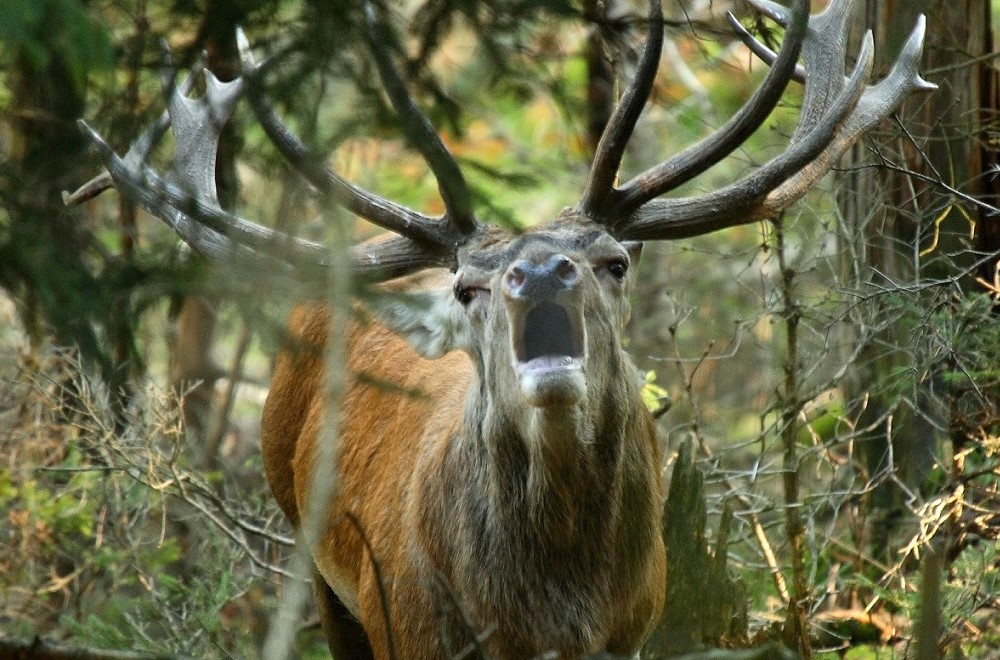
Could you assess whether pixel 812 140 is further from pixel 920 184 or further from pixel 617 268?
pixel 920 184

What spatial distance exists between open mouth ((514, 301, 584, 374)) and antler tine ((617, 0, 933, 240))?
2.87ft

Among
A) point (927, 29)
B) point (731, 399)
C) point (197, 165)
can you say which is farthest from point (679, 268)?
point (197, 165)

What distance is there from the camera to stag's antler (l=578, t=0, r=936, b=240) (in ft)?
17.1

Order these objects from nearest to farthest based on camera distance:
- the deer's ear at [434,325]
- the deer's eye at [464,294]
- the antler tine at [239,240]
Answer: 1. the antler tine at [239,240]
2. the deer's eye at [464,294]
3. the deer's ear at [434,325]

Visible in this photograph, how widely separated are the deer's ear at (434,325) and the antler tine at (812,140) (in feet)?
2.65

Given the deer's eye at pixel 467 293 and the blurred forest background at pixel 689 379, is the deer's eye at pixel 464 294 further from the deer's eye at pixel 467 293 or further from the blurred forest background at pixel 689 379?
the blurred forest background at pixel 689 379

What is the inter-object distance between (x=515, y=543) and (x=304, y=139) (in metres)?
2.13

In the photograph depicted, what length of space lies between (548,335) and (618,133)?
975 mm

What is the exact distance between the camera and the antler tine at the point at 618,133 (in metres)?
4.98

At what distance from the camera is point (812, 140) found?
5.42 metres

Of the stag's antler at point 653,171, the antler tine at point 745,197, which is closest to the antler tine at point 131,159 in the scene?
the stag's antler at point 653,171

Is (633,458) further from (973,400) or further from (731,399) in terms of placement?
(731,399)

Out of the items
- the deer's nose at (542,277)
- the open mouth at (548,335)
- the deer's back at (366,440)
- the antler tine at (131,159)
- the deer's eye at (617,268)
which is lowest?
the deer's back at (366,440)

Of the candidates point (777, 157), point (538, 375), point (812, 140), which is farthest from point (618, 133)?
point (538, 375)
